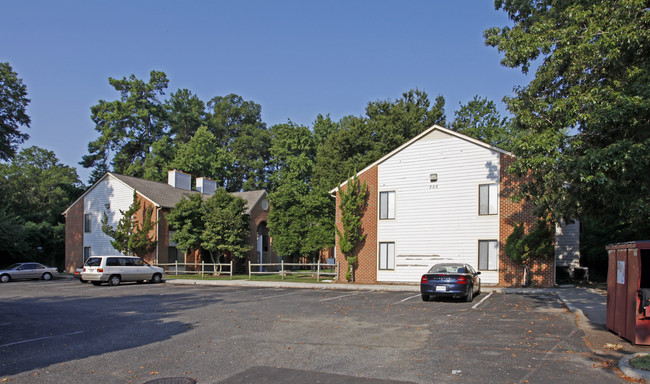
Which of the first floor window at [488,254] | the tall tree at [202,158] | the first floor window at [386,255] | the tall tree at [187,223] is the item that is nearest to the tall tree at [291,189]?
the tall tree at [187,223]

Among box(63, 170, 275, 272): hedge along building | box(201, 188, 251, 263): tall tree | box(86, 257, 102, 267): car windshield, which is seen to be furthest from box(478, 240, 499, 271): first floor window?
box(63, 170, 275, 272): hedge along building

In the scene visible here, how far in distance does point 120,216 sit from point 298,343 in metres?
32.4

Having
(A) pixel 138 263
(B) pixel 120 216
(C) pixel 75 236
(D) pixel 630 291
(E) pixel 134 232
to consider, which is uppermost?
(B) pixel 120 216

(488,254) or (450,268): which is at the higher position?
(450,268)

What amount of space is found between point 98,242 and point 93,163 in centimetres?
2814

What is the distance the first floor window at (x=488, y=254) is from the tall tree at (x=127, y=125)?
1861 inches

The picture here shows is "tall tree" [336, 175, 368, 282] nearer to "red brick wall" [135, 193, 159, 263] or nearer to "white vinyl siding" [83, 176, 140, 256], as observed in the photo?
"red brick wall" [135, 193, 159, 263]

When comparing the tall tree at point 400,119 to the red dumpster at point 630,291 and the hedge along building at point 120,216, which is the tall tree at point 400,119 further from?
the red dumpster at point 630,291

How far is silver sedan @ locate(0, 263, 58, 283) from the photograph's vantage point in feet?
105

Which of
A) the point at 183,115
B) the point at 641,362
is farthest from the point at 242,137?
the point at 641,362

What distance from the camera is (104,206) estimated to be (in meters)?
39.1

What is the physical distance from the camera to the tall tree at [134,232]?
3553 centimetres

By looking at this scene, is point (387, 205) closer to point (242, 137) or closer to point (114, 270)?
point (114, 270)

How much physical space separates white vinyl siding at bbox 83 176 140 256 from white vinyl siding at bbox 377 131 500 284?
22192 millimetres
